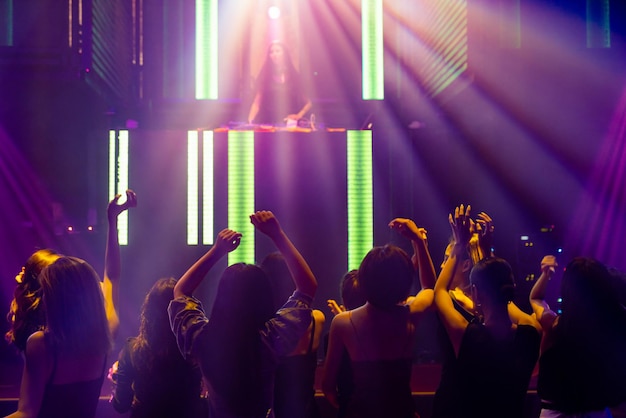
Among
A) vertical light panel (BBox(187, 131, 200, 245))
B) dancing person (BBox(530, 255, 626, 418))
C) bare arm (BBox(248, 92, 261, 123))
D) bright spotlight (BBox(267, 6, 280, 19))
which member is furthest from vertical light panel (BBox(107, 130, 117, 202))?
dancing person (BBox(530, 255, 626, 418))

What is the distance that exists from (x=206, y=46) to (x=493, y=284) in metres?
5.23

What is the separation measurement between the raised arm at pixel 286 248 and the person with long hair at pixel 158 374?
60cm

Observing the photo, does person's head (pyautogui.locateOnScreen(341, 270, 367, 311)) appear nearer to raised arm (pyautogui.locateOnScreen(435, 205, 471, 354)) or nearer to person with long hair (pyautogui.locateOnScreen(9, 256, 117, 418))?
raised arm (pyautogui.locateOnScreen(435, 205, 471, 354))

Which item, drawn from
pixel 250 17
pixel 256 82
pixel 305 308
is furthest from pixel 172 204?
pixel 305 308

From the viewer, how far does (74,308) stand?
1937 millimetres

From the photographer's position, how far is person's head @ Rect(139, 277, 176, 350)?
2201 mm

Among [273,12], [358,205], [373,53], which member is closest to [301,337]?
[358,205]

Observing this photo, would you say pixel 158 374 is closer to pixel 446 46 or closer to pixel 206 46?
pixel 446 46

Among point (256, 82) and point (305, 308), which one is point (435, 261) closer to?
point (256, 82)

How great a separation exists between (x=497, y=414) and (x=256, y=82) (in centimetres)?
480

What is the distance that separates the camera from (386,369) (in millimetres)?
2080

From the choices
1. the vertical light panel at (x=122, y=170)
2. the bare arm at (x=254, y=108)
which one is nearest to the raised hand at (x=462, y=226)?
the vertical light panel at (x=122, y=170)

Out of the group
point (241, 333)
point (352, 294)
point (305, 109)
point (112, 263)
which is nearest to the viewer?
point (241, 333)

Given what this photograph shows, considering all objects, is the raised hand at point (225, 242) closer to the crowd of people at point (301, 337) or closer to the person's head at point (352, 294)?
the crowd of people at point (301, 337)
